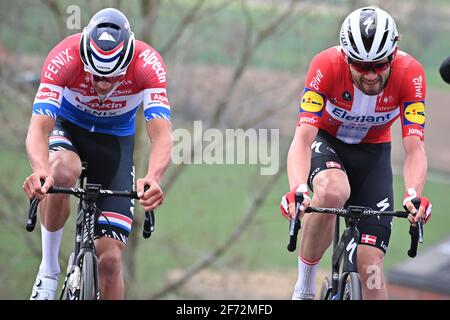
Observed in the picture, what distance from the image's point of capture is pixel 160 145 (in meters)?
7.24

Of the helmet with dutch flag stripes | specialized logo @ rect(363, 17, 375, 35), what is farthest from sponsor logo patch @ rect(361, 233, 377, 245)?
the helmet with dutch flag stripes

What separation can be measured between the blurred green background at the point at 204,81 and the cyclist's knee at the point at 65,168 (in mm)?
4931

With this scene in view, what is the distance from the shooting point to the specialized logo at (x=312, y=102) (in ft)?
24.1

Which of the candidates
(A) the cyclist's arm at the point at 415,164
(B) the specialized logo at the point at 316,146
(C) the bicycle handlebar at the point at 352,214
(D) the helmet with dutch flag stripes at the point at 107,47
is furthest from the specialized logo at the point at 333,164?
(D) the helmet with dutch flag stripes at the point at 107,47

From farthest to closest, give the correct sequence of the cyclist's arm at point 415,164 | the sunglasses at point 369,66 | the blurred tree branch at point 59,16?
1. the blurred tree branch at point 59,16
2. the sunglasses at point 369,66
3. the cyclist's arm at point 415,164

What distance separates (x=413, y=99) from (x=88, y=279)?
2711 millimetres

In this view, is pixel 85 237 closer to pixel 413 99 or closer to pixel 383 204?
pixel 383 204

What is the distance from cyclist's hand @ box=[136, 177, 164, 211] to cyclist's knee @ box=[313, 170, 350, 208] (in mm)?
1260

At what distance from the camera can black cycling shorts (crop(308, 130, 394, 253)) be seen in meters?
7.47

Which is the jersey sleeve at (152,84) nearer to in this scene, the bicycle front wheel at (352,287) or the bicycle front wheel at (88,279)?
the bicycle front wheel at (88,279)

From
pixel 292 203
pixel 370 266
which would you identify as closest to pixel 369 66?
pixel 292 203
